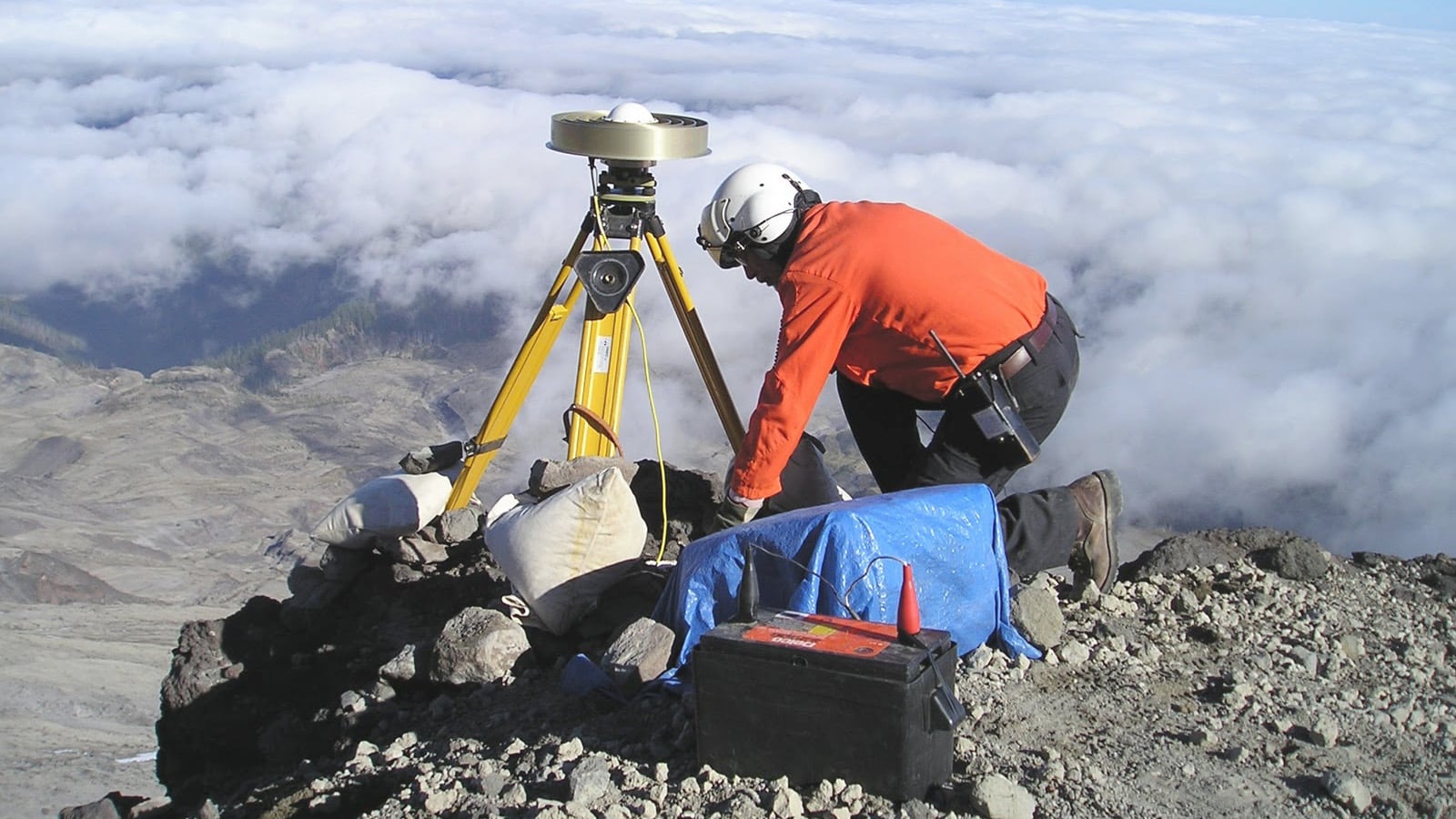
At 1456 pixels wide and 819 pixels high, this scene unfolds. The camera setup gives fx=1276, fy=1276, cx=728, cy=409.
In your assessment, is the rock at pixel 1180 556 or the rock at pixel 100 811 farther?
the rock at pixel 1180 556

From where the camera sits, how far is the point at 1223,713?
12.8ft

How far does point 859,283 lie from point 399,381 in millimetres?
134103

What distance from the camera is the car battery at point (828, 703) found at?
2988 mm

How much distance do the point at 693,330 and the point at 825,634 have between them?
2.72m

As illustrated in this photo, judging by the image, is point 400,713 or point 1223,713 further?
point 400,713

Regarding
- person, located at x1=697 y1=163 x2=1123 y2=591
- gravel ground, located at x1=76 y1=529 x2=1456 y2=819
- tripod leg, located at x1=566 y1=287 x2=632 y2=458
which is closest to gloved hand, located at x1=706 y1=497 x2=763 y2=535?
person, located at x1=697 y1=163 x2=1123 y2=591

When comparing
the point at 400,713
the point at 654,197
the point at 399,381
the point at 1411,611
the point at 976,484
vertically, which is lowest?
the point at 399,381

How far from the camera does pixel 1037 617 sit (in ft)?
14.2

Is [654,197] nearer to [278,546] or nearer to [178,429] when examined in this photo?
[278,546]

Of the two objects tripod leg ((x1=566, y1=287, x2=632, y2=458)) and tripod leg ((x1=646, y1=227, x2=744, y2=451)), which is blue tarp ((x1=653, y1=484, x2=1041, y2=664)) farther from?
tripod leg ((x1=566, y1=287, x2=632, y2=458))

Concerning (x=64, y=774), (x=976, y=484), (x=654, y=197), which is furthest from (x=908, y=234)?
(x=64, y=774)

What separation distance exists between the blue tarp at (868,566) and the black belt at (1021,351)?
48 centimetres

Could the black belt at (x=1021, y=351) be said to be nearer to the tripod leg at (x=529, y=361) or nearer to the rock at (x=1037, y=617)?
the rock at (x=1037, y=617)

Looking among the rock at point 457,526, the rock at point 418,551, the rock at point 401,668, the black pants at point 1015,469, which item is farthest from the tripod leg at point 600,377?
the black pants at point 1015,469
